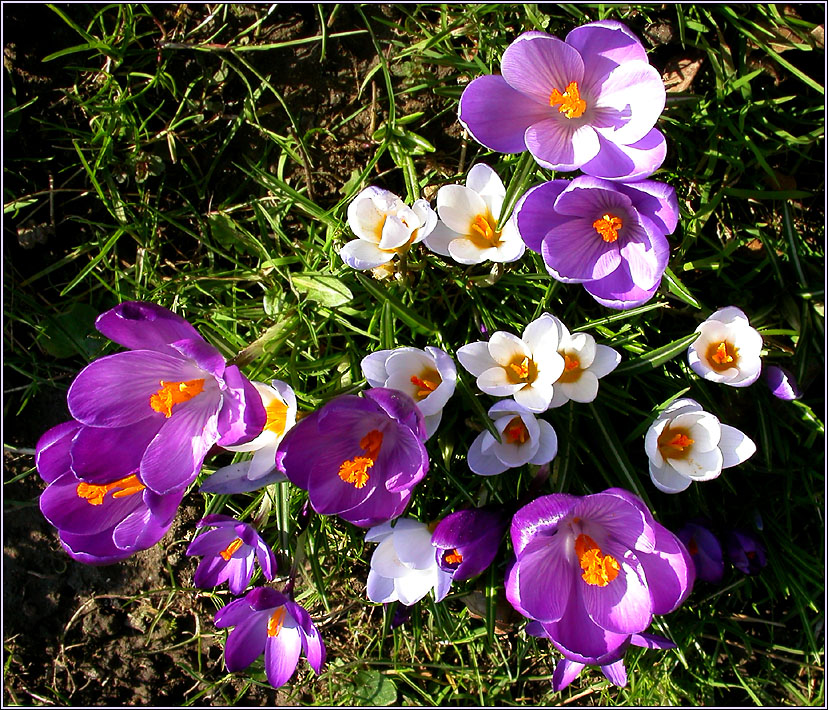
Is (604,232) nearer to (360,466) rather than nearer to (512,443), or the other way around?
(512,443)

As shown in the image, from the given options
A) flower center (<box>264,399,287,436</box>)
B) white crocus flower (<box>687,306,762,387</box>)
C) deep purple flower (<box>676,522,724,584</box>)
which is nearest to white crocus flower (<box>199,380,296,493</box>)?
flower center (<box>264,399,287,436</box>)

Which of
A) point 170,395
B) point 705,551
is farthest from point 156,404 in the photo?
point 705,551

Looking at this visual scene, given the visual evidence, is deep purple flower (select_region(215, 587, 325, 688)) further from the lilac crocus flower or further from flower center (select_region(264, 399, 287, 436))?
flower center (select_region(264, 399, 287, 436))

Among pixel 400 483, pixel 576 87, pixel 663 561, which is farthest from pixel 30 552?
pixel 576 87

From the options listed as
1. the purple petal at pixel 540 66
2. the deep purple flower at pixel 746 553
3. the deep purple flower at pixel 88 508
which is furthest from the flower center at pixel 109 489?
the deep purple flower at pixel 746 553

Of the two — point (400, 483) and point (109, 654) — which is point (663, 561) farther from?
point (109, 654)

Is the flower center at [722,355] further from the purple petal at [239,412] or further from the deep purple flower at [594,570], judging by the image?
the purple petal at [239,412]
